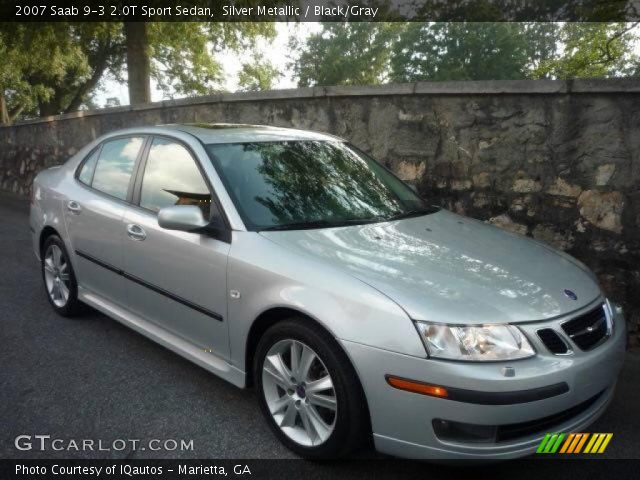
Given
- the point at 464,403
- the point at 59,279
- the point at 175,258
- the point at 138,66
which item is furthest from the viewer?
the point at 138,66

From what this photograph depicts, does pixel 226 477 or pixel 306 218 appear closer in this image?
pixel 226 477

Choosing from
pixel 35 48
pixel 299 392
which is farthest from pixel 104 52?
pixel 299 392

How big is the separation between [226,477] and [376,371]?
904 millimetres

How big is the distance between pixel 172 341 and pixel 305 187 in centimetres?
122

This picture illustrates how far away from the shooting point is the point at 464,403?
2264 millimetres

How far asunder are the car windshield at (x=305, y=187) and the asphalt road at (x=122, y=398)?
43.2 inches

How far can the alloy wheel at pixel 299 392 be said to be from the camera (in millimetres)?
2635

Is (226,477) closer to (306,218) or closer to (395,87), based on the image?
(306,218)

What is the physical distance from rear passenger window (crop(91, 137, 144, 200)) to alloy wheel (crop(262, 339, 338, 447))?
1.78 metres

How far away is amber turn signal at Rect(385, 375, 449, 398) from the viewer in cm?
228

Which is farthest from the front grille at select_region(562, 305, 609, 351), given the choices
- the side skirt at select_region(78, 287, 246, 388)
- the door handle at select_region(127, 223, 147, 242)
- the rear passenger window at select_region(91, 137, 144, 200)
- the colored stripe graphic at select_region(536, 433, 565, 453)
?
the rear passenger window at select_region(91, 137, 144, 200)

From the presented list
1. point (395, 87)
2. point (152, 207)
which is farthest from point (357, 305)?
point (395, 87)

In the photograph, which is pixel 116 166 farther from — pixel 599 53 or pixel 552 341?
pixel 599 53

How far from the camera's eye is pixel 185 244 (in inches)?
128
